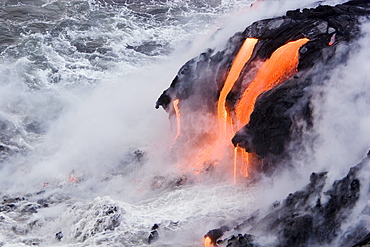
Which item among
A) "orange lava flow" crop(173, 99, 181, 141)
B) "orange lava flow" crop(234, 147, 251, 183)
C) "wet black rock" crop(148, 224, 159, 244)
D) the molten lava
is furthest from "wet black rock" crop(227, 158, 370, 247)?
"orange lava flow" crop(173, 99, 181, 141)

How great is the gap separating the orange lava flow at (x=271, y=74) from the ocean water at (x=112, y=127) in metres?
1.52

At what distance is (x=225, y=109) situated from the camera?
14.3 metres

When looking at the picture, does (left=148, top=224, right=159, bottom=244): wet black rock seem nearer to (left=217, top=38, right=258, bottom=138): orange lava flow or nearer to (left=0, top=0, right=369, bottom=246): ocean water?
(left=0, top=0, right=369, bottom=246): ocean water

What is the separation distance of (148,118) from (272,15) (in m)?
6.56

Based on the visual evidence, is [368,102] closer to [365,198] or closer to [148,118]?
[365,198]

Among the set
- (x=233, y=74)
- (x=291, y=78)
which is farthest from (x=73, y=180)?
(x=291, y=78)

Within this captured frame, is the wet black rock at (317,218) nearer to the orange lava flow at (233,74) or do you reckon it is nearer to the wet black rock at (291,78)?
the wet black rock at (291,78)

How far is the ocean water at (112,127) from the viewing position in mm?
11945

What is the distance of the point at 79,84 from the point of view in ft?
68.9

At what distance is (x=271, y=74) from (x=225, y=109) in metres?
1.83

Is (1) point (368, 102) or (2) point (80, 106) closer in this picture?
(1) point (368, 102)

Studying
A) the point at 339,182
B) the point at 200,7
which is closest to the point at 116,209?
the point at 339,182

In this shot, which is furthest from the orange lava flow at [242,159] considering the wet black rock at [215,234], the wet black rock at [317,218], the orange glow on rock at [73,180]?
the orange glow on rock at [73,180]

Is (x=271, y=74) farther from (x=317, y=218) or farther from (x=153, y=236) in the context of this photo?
(x=153, y=236)
